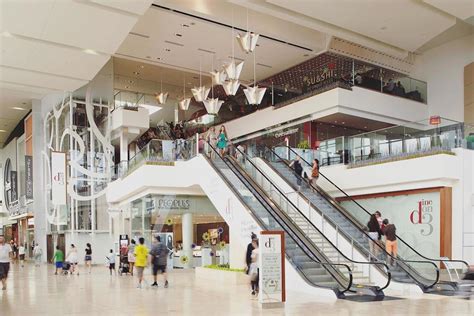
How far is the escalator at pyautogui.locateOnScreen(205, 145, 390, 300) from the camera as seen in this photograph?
1030 cm

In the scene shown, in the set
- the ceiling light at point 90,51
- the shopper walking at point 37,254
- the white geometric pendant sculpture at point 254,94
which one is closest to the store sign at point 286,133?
the white geometric pendant sculpture at point 254,94

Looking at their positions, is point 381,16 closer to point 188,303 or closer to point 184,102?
point 184,102

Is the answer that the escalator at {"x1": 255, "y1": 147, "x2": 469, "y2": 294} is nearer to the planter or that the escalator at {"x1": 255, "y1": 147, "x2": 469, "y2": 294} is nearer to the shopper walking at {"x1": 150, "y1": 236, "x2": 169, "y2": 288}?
the planter

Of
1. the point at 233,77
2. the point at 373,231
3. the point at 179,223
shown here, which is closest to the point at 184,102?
the point at 179,223

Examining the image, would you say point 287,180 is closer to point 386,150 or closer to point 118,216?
point 386,150

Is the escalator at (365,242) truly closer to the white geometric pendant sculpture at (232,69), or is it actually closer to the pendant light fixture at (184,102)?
the white geometric pendant sculpture at (232,69)

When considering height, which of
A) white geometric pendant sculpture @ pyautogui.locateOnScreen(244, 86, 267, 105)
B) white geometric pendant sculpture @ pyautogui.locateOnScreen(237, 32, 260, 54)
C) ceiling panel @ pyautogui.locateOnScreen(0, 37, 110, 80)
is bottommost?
white geometric pendant sculpture @ pyautogui.locateOnScreen(244, 86, 267, 105)

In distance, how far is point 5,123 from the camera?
3559 centimetres

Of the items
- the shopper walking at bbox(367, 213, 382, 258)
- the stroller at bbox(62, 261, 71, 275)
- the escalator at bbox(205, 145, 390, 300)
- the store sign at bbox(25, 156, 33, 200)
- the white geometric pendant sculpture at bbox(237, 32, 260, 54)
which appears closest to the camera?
the escalator at bbox(205, 145, 390, 300)

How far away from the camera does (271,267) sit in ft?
29.6

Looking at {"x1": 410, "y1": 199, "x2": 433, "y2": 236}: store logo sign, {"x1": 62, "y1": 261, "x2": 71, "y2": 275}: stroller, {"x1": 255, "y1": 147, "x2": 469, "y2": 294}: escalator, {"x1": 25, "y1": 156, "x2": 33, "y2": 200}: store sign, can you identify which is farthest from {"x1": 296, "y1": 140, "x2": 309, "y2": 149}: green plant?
{"x1": 25, "y1": 156, "x2": 33, "y2": 200}: store sign

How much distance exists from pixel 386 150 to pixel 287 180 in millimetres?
3188

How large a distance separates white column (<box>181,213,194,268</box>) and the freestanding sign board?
11.8 metres

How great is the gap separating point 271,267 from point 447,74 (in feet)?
54.1
